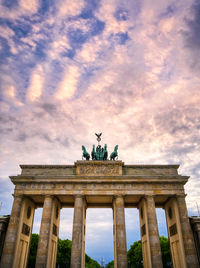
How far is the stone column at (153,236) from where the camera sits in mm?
30595

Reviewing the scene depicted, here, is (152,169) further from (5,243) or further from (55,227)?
(5,243)

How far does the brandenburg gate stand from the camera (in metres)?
31.5

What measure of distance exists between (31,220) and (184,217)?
26790 mm

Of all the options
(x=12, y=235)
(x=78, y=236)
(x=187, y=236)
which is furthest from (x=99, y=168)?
(x=187, y=236)

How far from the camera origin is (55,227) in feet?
125

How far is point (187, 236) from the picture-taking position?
104 ft

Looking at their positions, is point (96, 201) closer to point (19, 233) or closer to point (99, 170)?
point (99, 170)

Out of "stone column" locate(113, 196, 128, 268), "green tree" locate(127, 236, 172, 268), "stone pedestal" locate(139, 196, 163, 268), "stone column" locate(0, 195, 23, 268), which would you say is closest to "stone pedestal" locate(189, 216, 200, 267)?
"stone pedestal" locate(139, 196, 163, 268)

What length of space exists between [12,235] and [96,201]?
1562 centimetres

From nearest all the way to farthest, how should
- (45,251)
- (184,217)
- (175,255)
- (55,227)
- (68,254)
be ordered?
(45,251), (184,217), (175,255), (55,227), (68,254)

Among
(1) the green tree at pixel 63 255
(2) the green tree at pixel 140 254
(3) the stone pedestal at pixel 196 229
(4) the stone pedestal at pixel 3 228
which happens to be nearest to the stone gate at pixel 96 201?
(4) the stone pedestal at pixel 3 228

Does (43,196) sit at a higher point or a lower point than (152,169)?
lower

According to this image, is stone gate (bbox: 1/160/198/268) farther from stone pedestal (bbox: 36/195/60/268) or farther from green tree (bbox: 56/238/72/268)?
green tree (bbox: 56/238/72/268)

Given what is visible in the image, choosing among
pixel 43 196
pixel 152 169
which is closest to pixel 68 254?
pixel 43 196
